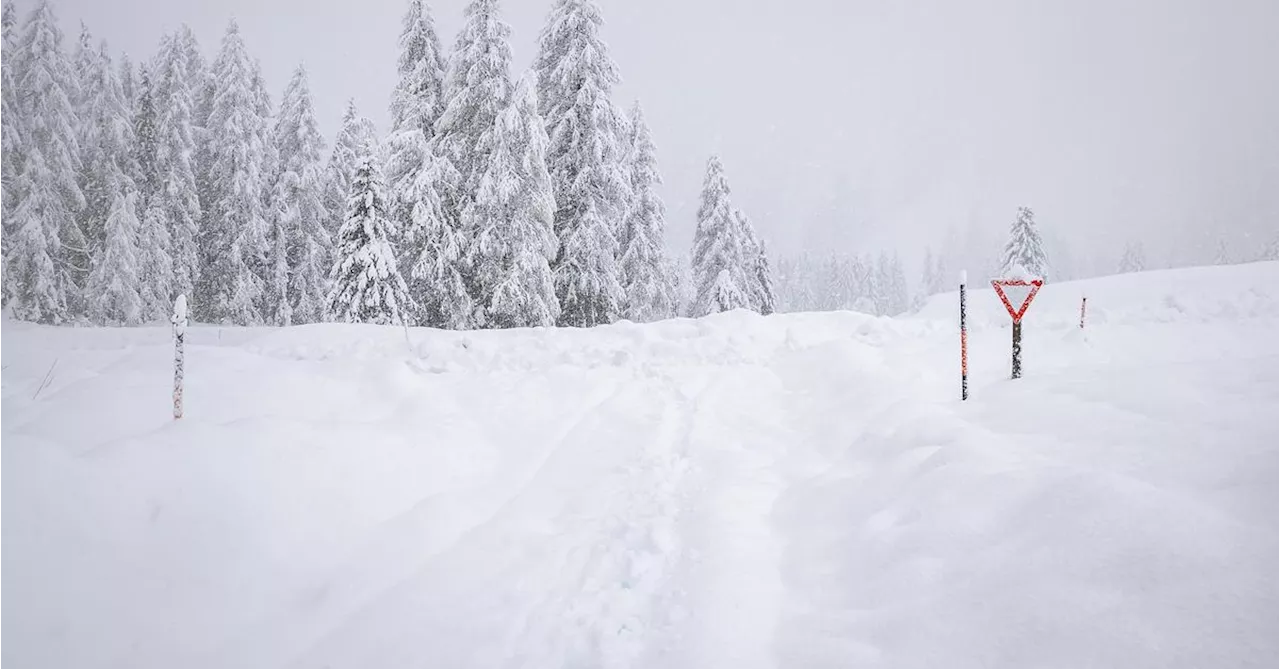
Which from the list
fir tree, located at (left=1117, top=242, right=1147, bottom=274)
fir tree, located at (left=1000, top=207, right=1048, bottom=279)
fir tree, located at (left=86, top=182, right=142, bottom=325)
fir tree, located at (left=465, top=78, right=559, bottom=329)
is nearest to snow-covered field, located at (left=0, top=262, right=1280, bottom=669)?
fir tree, located at (left=465, top=78, right=559, bottom=329)

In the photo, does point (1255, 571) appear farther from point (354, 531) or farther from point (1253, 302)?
point (1253, 302)

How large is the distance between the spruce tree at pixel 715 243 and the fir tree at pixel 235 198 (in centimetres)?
2126

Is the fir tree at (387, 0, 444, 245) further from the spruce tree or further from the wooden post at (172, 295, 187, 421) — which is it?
the spruce tree

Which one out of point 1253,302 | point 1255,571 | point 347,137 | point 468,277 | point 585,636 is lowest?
point 585,636

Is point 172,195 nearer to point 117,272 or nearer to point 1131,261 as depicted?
point 117,272

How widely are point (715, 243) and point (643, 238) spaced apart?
17.8ft

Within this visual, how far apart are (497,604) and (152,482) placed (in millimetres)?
2910

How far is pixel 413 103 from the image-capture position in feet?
63.6

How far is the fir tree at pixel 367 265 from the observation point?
18109 mm

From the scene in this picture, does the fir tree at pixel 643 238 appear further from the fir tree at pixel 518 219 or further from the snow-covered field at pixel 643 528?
the snow-covered field at pixel 643 528

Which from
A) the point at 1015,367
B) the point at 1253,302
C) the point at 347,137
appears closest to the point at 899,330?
the point at 1015,367

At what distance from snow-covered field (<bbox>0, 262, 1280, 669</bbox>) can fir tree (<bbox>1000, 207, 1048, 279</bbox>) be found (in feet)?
126

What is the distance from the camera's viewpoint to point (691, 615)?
3625 mm

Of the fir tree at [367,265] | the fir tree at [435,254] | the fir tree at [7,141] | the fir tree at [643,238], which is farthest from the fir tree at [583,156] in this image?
the fir tree at [7,141]
